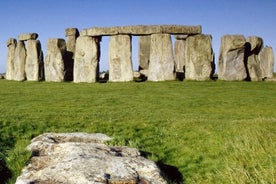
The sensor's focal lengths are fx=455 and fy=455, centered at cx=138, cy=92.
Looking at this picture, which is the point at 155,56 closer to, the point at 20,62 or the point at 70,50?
the point at 70,50

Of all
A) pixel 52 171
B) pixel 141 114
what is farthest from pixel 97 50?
pixel 52 171

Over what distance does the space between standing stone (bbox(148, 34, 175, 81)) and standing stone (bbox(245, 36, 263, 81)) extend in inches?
190

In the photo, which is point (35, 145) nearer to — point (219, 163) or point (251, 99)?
point (219, 163)

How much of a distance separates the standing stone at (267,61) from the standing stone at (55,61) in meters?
13.1

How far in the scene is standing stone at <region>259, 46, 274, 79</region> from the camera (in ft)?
97.3

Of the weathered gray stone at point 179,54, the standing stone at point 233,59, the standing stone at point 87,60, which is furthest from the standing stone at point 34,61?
the standing stone at point 233,59

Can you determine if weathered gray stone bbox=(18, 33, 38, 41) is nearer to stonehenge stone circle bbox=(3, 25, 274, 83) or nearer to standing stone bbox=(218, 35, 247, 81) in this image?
stonehenge stone circle bbox=(3, 25, 274, 83)

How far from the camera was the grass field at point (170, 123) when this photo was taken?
820 cm

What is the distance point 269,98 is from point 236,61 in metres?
7.08

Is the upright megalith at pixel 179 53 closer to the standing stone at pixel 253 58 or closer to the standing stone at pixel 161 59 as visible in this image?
the standing stone at pixel 253 58

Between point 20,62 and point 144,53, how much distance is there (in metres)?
8.73

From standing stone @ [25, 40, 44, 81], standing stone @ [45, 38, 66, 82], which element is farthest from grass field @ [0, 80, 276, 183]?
standing stone @ [25, 40, 44, 81]

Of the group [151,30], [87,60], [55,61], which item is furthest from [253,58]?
[55,61]

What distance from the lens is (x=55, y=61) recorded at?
1071 inches
